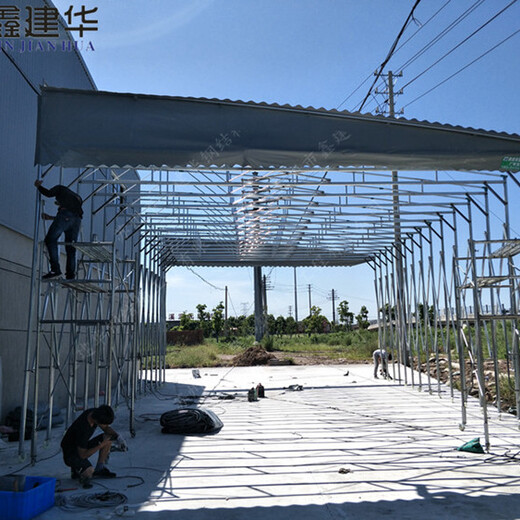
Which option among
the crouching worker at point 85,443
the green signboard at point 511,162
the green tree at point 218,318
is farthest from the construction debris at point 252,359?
the green tree at point 218,318

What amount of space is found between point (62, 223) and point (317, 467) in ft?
16.7

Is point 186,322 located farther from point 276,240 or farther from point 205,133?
point 205,133

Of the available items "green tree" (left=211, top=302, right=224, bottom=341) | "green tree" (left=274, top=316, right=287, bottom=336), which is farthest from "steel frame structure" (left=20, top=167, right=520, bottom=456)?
"green tree" (left=274, top=316, right=287, bottom=336)

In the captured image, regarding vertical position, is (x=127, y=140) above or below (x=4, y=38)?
below

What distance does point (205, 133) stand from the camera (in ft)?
24.2

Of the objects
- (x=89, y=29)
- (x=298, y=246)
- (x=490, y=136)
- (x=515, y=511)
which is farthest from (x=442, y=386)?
(x=89, y=29)

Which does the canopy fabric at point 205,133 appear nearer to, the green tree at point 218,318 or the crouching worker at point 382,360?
the crouching worker at point 382,360

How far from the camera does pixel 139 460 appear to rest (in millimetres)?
7699

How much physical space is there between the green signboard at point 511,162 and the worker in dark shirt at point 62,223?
647cm

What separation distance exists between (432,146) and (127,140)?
14.4ft

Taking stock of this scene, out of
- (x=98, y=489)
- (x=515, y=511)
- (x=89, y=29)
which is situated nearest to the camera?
(x=515, y=511)

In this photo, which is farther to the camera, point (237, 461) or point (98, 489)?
point (237, 461)

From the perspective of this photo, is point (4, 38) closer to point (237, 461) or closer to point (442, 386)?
point (237, 461)

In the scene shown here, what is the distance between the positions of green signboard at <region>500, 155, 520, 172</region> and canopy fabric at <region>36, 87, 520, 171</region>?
872mm
